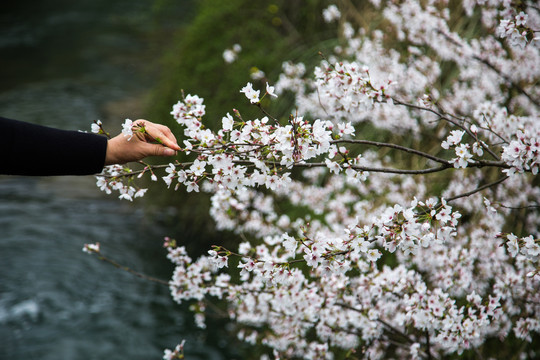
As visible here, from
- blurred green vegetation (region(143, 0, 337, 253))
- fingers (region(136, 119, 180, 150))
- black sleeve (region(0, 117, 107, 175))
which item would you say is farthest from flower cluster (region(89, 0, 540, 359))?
blurred green vegetation (region(143, 0, 337, 253))

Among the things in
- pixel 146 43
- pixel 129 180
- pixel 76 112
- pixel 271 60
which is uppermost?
pixel 146 43

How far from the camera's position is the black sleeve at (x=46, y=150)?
4.49 feet

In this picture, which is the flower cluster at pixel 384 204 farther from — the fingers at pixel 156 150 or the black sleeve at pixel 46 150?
the black sleeve at pixel 46 150

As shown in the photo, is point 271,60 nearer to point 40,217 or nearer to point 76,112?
point 40,217

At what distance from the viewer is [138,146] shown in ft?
5.23

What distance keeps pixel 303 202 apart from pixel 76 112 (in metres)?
5.94

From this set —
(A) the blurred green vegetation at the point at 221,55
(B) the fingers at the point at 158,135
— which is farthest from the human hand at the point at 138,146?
(A) the blurred green vegetation at the point at 221,55

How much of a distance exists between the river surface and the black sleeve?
31 millimetres

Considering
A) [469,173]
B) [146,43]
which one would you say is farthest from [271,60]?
[146,43]

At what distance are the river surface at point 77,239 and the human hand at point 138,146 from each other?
0.24m

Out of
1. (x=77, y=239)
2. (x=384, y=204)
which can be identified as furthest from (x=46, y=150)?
(x=77, y=239)

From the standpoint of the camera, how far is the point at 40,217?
656cm

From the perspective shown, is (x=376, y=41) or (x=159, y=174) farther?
(x=159, y=174)

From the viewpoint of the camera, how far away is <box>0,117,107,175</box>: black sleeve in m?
1.37
